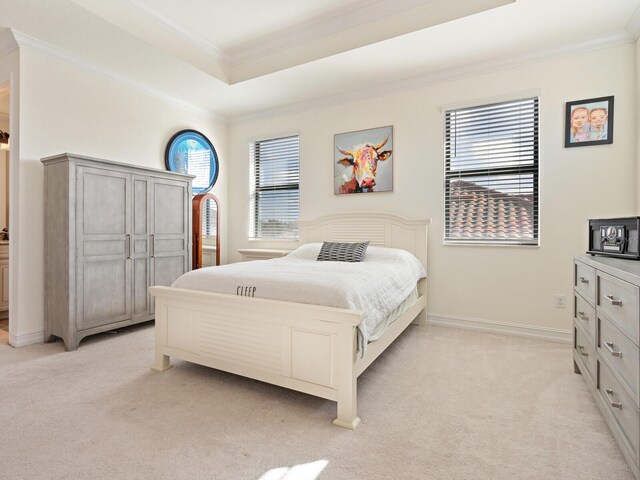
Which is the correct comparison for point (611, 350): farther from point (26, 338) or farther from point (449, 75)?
point (26, 338)

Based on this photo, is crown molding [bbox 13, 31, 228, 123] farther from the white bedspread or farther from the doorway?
the white bedspread

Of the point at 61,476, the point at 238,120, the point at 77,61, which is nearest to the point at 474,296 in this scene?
the point at 61,476

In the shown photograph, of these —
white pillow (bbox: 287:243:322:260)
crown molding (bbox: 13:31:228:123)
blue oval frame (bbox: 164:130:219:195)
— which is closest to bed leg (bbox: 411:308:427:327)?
white pillow (bbox: 287:243:322:260)

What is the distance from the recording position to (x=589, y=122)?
3002mm

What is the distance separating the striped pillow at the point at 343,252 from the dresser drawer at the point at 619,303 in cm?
185

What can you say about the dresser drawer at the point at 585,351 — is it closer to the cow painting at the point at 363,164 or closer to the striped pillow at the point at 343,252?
the striped pillow at the point at 343,252

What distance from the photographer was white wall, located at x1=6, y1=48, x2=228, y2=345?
2.95 metres

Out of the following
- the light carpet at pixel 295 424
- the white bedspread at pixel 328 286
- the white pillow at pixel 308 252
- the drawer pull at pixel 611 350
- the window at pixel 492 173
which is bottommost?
the light carpet at pixel 295 424

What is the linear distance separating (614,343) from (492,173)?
223 centimetres

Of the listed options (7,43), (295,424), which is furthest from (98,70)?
(295,424)

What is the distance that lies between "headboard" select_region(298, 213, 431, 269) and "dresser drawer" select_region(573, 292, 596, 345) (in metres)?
1.44

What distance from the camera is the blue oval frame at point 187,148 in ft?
13.8

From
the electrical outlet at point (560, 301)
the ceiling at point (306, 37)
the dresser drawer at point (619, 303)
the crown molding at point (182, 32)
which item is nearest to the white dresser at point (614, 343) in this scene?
the dresser drawer at point (619, 303)

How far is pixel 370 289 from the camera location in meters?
2.17
